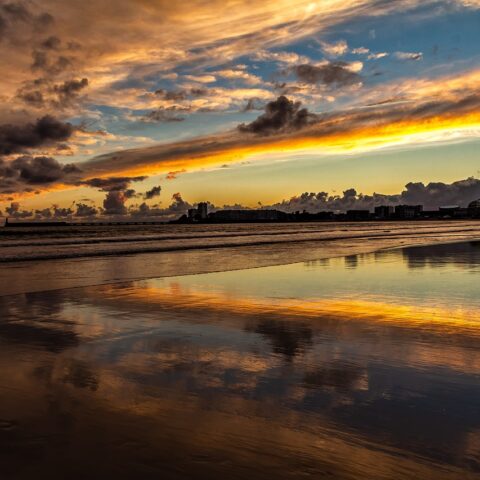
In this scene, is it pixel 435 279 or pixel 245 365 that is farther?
pixel 435 279

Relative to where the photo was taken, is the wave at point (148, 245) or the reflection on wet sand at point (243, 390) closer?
the reflection on wet sand at point (243, 390)

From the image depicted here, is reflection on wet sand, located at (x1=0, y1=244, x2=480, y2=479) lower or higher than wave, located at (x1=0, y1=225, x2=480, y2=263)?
higher

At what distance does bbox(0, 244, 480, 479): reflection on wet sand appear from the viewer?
4969mm

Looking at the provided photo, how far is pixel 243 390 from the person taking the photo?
6988 millimetres

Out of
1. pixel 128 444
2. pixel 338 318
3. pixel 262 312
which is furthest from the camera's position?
pixel 262 312

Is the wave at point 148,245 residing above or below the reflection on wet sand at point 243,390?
below

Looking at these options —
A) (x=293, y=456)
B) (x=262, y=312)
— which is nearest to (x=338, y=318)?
(x=262, y=312)

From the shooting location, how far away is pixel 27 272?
86.9 ft

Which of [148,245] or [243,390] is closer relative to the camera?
[243,390]

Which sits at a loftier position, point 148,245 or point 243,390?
point 243,390

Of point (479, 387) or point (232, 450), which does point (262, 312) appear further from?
point (232, 450)

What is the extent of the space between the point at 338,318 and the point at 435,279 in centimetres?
851

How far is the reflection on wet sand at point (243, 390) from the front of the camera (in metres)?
4.97

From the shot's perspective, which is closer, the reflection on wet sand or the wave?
the reflection on wet sand
